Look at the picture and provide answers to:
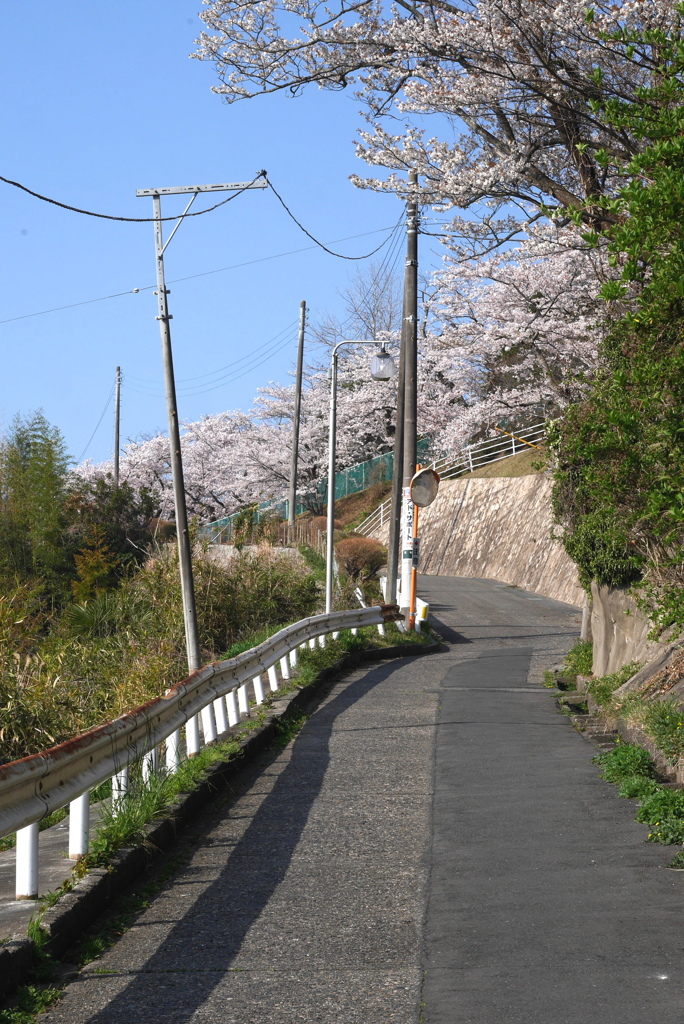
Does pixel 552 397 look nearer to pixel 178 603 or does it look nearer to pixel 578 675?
pixel 178 603

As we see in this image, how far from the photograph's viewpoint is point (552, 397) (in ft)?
129

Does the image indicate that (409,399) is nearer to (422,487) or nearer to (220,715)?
(422,487)

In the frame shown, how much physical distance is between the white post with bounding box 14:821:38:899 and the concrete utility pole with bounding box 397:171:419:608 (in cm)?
1852

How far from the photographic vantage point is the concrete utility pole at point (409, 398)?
23.5 metres

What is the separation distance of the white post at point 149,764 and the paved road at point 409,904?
513 mm

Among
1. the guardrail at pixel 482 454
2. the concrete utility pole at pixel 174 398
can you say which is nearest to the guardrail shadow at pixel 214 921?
the concrete utility pole at pixel 174 398

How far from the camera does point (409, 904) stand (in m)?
5.52

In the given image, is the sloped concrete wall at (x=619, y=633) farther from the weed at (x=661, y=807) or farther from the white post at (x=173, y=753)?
the white post at (x=173, y=753)

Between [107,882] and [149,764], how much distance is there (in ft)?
6.37

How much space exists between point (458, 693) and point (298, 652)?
2.68 metres

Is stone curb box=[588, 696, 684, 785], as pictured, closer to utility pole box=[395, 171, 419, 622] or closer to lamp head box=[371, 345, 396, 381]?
utility pole box=[395, 171, 419, 622]

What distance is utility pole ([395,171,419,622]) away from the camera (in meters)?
23.5

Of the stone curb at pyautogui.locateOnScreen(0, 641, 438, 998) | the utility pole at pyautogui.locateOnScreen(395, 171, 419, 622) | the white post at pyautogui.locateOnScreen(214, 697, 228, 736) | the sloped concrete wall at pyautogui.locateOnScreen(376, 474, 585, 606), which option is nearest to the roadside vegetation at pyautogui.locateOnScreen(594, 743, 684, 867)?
the stone curb at pyautogui.locateOnScreen(0, 641, 438, 998)

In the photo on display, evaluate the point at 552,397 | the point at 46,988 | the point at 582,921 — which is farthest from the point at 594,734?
the point at 552,397
